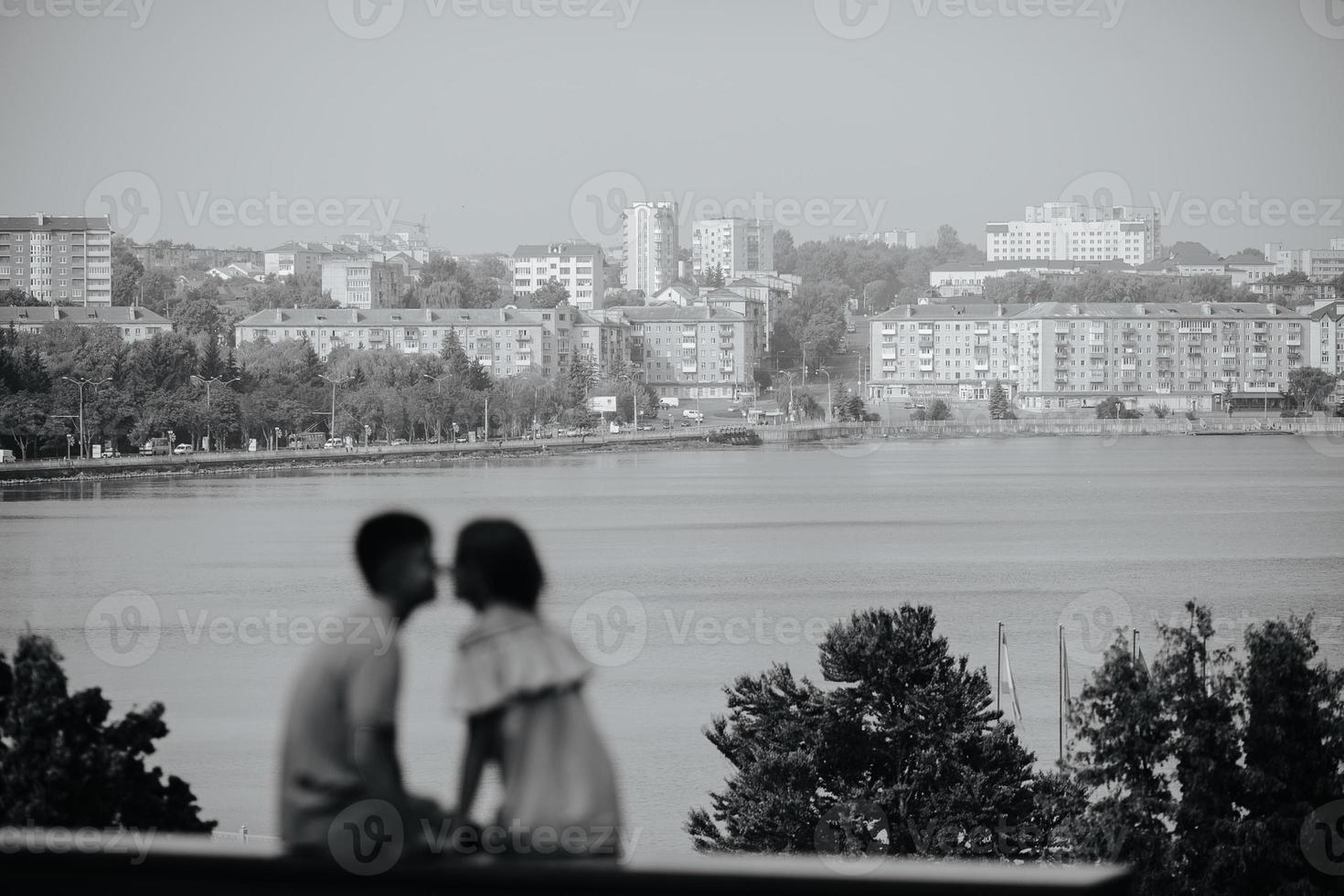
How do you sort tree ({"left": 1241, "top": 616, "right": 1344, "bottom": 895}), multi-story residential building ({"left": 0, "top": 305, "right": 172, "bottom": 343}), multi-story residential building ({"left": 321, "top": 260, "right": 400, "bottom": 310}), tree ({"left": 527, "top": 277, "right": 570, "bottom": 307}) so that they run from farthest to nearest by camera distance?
1. multi-story residential building ({"left": 321, "top": 260, "right": 400, "bottom": 310})
2. tree ({"left": 527, "top": 277, "right": 570, "bottom": 307})
3. multi-story residential building ({"left": 0, "top": 305, "right": 172, "bottom": 343})
4. tree ({"left": 1241, "top": 616, "right": 1344, "bottom": 895})

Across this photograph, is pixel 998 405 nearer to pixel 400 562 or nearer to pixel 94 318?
pixel 94 318

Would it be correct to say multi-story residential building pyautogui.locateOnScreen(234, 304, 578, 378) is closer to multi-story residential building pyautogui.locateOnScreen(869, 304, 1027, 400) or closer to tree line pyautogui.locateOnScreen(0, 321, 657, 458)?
Answer: tree line pyautogui.locateOnScreen(0, 321, 657, 458)

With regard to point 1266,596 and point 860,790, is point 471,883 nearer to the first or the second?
point 860,790

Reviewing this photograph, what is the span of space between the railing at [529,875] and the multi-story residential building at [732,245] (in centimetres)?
10279

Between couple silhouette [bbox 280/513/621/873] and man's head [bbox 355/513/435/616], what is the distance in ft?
0.19

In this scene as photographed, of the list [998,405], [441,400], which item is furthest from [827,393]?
[441,400]

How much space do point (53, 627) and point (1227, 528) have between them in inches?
819

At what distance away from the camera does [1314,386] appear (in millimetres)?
66750

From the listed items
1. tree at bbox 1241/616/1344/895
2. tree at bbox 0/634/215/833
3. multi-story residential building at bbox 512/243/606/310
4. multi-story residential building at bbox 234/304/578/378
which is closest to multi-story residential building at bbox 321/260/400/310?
multi-story residential building at bbox 512/243/606/310

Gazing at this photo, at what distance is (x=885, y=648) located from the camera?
761 centimetres

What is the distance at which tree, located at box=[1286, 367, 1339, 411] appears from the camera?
2618 inches

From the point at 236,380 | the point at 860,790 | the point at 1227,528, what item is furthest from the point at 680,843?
the point at 236,380

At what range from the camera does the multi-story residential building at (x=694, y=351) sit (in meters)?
69.4

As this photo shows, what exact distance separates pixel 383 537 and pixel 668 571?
21.1 metres
